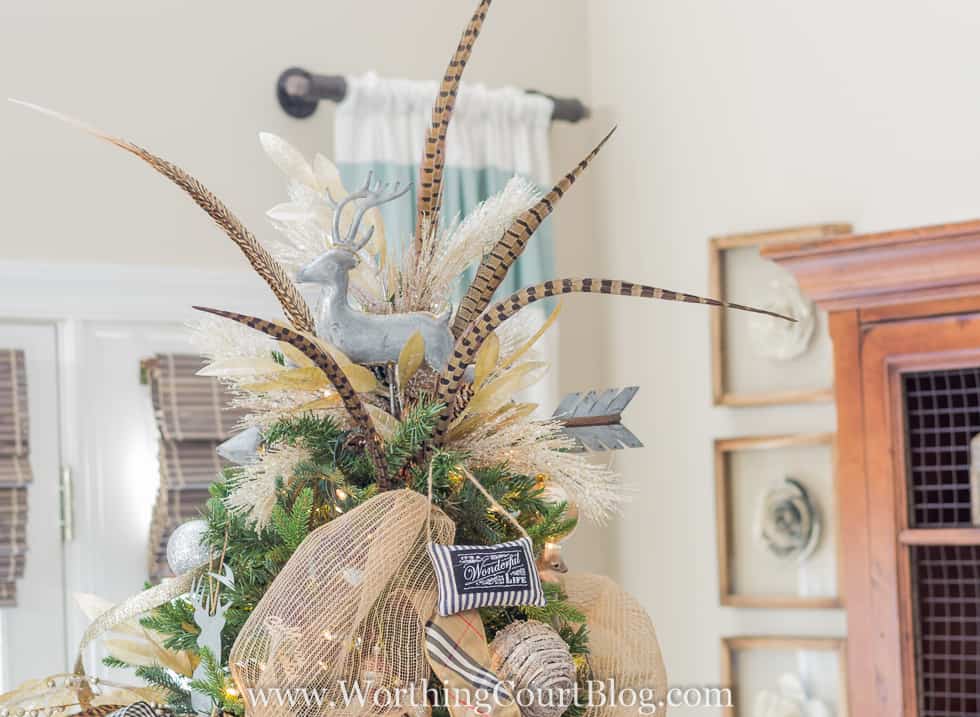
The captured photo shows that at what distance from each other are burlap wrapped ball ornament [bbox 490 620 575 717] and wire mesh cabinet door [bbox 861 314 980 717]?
1.30 meters

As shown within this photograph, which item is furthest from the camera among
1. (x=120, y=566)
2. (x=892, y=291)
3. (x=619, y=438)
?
(x=120, y=566)

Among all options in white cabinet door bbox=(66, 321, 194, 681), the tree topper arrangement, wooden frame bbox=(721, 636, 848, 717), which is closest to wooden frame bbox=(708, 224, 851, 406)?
wooden frame bbox=(721, 636, 848, 717)

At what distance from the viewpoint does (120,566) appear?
2611 mm

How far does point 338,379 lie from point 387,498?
0.32 feet

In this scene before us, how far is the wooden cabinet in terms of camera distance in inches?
82.0

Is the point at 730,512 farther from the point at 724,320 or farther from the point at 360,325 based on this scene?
the point at 360,325

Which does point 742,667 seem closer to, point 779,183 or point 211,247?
point 779,183

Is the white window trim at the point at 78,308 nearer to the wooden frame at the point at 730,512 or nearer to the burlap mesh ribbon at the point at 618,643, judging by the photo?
the wooden frame at the point at 730,512

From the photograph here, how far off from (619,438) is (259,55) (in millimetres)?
1895

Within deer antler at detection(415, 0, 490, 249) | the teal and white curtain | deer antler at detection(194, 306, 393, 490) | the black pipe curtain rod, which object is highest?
the black pipe curtain rod

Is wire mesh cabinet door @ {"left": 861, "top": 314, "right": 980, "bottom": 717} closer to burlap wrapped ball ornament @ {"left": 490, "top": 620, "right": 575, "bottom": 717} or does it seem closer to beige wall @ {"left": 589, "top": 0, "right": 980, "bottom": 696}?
beige wall @ {"left": 589, "top": 0, "right": 980, "bottom": 696}

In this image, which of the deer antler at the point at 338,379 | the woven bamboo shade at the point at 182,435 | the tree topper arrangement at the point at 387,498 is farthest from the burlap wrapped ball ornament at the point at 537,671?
the woven bamboo shade at the point at 182,435

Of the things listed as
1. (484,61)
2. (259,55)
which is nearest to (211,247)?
(259,55)

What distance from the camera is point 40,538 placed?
2.54 meters
